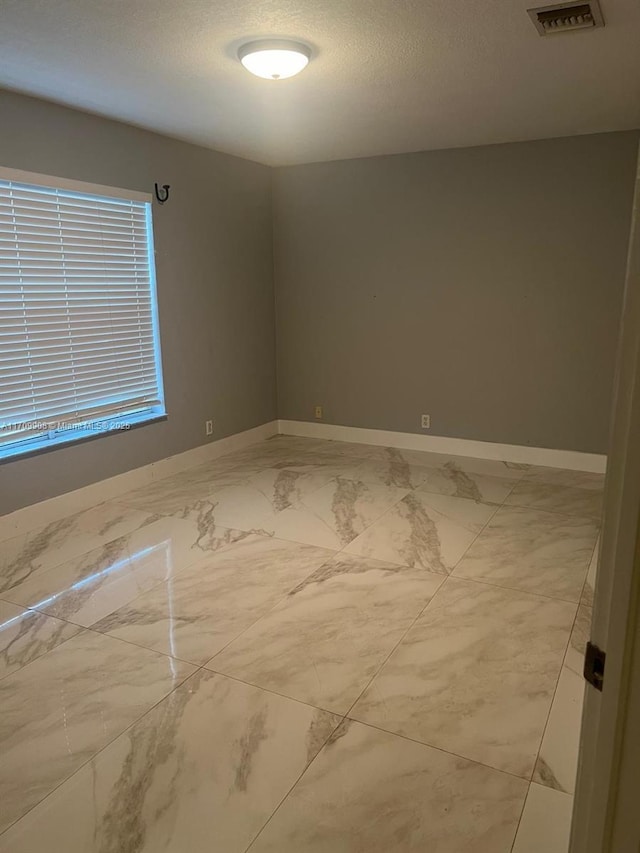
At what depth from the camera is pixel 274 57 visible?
8.69ft

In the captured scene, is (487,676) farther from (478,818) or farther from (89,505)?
(89,505)

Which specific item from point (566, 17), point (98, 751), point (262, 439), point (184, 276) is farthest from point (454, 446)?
point (98, 751)

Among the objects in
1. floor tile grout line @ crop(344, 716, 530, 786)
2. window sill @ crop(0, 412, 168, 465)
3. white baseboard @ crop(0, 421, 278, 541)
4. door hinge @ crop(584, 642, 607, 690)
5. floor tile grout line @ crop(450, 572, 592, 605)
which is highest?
door hinge @ crop(584, 642, 607, 690)

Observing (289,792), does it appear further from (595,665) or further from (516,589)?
(516,589)

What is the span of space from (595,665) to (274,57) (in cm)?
275

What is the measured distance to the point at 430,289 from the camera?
16.4ft

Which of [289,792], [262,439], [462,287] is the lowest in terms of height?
[289,792]

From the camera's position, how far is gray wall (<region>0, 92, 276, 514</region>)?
3.56 meters

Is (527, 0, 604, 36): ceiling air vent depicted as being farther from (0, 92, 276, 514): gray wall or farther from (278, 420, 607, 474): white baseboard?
(278, 420, 607, 474): white baseboard

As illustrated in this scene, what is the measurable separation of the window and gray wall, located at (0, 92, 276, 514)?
103 mm

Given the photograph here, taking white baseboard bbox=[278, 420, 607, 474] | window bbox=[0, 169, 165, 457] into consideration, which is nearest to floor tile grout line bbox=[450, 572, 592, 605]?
white baseboard bbox=[278, 420, 607, 474]

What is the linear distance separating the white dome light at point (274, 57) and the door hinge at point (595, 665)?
2.71m

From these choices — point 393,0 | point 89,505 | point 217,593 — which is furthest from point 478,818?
point 89,505

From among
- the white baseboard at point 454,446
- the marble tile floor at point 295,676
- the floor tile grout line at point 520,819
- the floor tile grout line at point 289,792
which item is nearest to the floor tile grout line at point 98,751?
the marble tile floor at point 295,676
